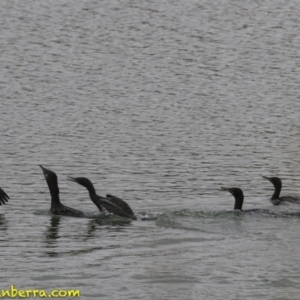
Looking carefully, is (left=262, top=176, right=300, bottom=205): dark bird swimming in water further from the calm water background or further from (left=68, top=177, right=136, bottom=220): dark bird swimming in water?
(left=68, top=177, right=136, bottom=220): dark bird swimming in water

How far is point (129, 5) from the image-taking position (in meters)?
43.8

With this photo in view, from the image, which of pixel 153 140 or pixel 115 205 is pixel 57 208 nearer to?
pixel 115 205

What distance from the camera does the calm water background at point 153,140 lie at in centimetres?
1422

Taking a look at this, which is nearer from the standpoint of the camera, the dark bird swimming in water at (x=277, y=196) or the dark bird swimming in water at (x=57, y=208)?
the dark bird swimming in water at (x=57, y=208)

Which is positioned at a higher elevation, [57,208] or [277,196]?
[277,196]

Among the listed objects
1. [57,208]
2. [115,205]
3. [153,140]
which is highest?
[153,140]

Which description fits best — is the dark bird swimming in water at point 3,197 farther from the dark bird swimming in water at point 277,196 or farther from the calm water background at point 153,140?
the dark bird swimming in water at point 277,196

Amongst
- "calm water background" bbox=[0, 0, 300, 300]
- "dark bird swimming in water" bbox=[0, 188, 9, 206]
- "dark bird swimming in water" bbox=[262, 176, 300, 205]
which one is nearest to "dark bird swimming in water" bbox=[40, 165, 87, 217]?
"calm water background" bbox=[0, 0, 300, 300]

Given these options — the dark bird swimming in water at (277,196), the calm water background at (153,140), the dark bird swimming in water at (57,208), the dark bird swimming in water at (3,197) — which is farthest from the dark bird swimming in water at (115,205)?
the dark bird swimming in water at (277,196)

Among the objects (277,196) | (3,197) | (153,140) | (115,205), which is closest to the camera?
(115,205)

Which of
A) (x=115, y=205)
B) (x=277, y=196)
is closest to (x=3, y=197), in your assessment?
(x=115, y=205)

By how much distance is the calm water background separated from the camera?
1422 centimetres

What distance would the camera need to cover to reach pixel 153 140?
79.4 feet

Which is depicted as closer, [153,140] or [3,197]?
[3,197]
